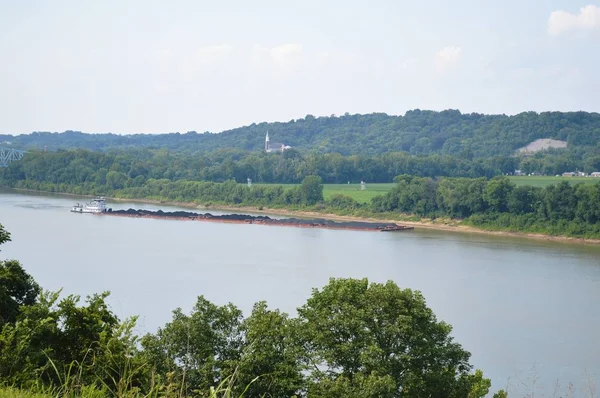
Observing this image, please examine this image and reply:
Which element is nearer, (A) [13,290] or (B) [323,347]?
(B) [323,347]

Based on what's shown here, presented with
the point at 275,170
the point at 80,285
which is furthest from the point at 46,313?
the point at 275,170

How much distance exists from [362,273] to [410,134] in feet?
187

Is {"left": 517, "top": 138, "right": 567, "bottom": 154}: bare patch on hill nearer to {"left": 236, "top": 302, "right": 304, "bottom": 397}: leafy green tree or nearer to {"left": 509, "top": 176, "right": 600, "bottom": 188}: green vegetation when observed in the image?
{"left": 509, "top": 176, "right": 600, "bottom": 188}: green vegetation

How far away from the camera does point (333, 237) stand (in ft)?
78.3

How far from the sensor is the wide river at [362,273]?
10578mm

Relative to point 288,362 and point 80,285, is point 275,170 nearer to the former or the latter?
point 80,285

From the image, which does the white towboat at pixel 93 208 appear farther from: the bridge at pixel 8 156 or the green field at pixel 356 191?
the bridge at pixel 8 156

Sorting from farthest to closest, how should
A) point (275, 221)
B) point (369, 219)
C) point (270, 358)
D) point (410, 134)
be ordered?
point (410, 134) → point (369, 219) → point (275, 221) → point (270, 358)

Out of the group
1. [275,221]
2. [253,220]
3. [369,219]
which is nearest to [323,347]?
[275,221]

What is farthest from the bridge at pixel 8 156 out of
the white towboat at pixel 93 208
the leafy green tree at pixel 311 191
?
the leafy green tree at pixel 311 191

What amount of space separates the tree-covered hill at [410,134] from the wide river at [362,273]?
1363 inches

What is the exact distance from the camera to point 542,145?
61469mm

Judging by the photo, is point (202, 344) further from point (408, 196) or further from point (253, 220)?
point (408, 196)

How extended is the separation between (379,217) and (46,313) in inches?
1020
